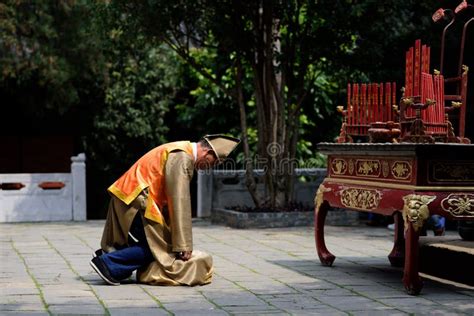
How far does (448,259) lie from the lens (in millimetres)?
7363

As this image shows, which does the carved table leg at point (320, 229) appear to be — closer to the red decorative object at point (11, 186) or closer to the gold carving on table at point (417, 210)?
the gold carving on table at point (417, 210)

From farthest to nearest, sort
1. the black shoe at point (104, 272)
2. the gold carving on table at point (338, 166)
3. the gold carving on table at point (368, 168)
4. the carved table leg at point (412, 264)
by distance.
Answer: the gold carving on table at point (338, 166) → the gold carving on table at point (368, 168) → the black shoe at point (104, 272) → the carved table leg at point (412, 264)

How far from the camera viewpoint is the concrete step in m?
7.17

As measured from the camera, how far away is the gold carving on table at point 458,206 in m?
6.57

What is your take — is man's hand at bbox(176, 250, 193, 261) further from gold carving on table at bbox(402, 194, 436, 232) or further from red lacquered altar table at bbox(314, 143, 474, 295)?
gold carving on table at bbox(402, 194, 436, 232)

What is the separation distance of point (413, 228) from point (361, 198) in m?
0.94

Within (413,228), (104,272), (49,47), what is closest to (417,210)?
(413,228)

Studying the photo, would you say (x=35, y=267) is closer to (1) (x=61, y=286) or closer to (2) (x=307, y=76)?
(1) (x=61, y=286)

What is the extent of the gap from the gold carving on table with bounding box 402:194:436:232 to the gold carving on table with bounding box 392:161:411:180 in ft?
0.80

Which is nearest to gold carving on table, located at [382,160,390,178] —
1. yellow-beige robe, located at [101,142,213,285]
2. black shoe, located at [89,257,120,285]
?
yellow-beige robe, located at [101,142,213,285]

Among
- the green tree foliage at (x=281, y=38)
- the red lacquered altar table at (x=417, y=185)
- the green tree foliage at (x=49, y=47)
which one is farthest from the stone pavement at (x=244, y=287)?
the green tree foliage at (x=49, y=47)

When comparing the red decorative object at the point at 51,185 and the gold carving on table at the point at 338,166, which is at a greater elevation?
the gold carving on table at the point at 338,166

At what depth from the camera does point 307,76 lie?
47.5 ft

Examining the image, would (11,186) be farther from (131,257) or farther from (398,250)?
(398,250)
